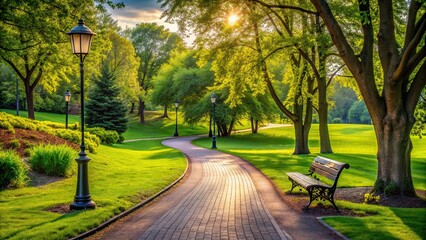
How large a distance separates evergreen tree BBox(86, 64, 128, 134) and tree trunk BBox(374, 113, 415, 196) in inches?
1128

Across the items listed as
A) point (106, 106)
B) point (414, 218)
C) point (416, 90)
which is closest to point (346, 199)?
point (414, 218)

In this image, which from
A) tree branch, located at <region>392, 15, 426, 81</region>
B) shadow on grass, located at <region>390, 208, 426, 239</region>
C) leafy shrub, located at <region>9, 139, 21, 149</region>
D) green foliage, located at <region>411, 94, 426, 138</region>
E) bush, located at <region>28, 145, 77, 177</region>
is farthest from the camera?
green foliage, located at <region>411, 94, 426, 138</region>

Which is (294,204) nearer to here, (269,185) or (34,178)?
(269,185)

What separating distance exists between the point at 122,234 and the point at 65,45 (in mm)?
18360

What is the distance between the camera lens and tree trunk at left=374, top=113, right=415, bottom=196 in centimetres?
1057

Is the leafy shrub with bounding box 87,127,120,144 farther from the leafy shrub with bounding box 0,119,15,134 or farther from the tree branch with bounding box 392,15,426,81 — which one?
the tree branch with bounding box 392,15,426,81

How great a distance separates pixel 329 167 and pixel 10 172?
9095 mm

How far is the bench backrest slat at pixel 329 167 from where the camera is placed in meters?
9.30

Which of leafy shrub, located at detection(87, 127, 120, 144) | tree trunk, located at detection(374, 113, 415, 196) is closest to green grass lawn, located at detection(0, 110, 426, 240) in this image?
tree trunk, located at detection(374, 113, 415, 196)

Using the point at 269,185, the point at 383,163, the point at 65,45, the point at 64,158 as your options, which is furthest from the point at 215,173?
the point at 65,45

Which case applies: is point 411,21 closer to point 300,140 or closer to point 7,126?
point 7,126

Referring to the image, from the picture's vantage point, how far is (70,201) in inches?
395

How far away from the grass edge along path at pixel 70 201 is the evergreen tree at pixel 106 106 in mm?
19810

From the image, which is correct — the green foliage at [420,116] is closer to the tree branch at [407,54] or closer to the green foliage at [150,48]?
the tree branch at [407,54]
